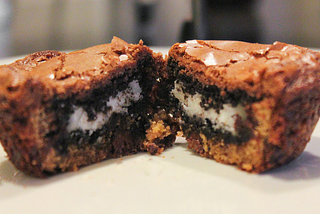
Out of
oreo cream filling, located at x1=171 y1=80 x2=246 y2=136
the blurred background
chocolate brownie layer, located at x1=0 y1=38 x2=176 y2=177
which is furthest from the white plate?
the blurred background

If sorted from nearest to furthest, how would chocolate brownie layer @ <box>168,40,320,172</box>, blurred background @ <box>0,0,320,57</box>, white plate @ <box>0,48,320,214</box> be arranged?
white plate @ <box>0,48,320,214</box>
chocolate brownie layer @ <box>168,40,320,172</box>
blurred background @ <box>0,0,320,57</box>

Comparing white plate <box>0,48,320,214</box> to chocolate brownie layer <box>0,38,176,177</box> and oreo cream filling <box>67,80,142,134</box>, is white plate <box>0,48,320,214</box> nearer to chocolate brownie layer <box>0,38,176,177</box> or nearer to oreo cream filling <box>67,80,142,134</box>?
chocolate brownie layer <box>0,38,176,177</box>

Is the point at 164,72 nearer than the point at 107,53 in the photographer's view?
No

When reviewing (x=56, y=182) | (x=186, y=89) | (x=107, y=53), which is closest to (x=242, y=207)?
(x=186, y=89)

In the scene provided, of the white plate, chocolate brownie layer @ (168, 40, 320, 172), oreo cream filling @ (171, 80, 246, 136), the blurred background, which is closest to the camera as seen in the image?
the white plate

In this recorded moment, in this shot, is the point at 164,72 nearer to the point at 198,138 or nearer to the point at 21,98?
the point at 198,138

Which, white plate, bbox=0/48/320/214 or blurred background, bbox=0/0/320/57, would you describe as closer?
white plate, bbox=0/48/320/214

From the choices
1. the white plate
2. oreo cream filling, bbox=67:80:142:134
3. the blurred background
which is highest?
the blurred background
